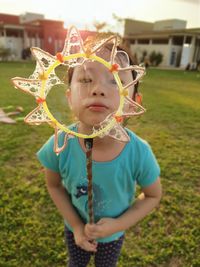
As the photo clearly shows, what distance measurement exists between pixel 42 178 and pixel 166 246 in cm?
164

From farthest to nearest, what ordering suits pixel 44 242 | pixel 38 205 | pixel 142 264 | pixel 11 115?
pixel 11 115
pixel 38 205
pixel 44 242
pixel 142 264

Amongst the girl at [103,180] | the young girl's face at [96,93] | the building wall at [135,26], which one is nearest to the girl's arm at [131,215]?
the girl at [103,180]

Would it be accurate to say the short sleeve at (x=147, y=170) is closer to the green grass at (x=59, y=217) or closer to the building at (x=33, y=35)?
the green grass at (x=59, y=217)

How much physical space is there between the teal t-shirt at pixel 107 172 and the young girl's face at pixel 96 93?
0.81ft

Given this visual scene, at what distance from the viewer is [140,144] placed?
4.45ft

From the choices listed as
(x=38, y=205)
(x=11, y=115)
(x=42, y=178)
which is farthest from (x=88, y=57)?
(x=11, y=115)

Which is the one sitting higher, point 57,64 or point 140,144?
point 57,64

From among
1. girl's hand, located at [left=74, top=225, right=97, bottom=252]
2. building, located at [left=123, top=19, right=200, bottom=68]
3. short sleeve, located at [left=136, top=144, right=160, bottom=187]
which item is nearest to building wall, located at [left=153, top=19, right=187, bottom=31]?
building, located at [left=123, top=19, right=200, bottom=68]

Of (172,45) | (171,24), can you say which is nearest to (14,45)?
(172,45)

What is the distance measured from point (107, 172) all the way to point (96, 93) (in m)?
0.45

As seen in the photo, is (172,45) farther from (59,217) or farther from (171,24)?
(59,217)

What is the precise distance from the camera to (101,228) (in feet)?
4.27

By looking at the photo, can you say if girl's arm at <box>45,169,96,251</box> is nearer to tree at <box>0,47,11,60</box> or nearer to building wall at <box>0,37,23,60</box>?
tree at <box>0,47,11,60</box>

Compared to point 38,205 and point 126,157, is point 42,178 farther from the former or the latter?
Answer: point 126,157
